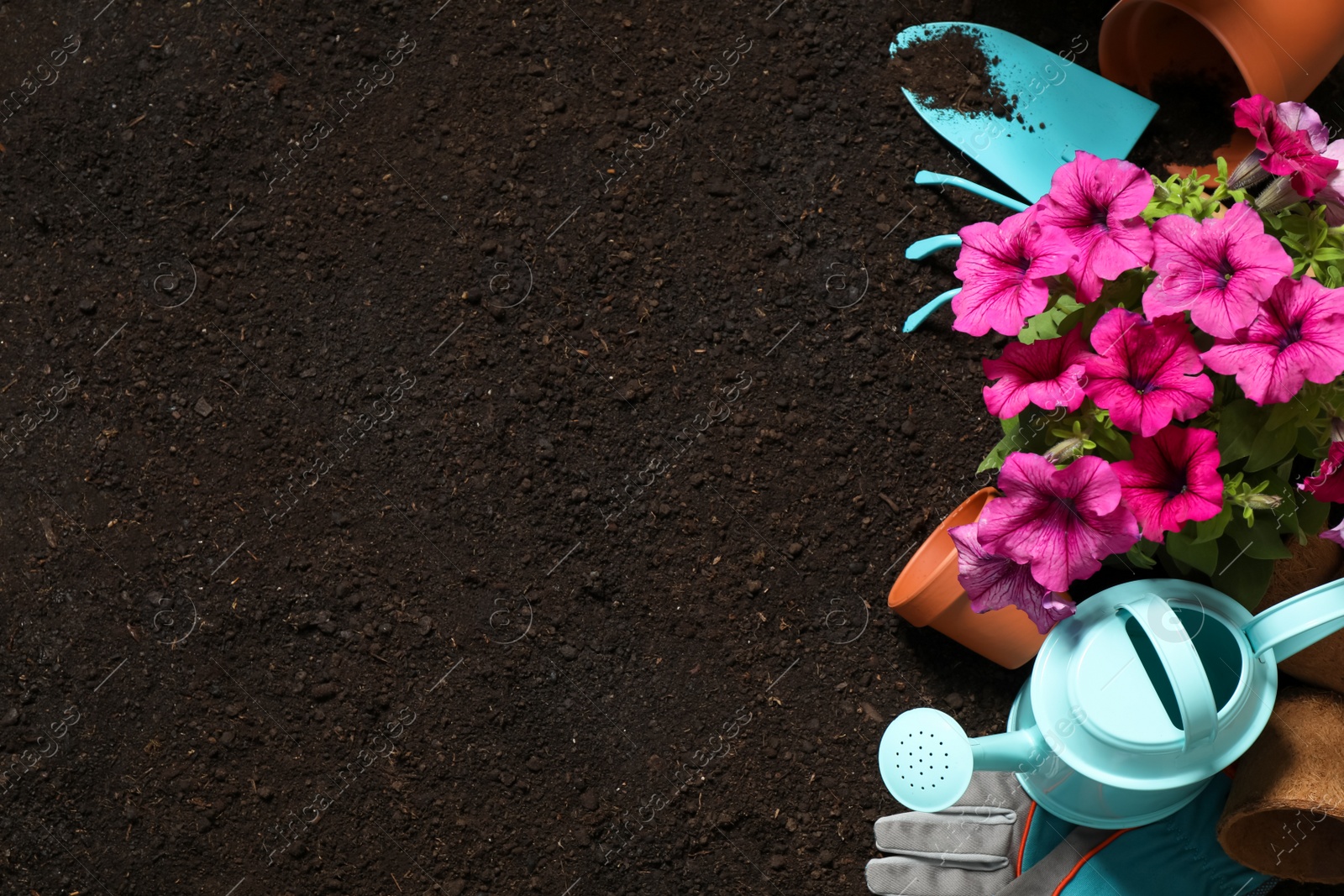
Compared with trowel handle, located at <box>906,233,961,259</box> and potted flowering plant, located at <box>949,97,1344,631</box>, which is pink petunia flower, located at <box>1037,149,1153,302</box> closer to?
potted flowering plant, located at <box>949,97,1344,631</box>

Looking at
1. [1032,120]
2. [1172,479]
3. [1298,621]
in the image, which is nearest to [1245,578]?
[1298,621]

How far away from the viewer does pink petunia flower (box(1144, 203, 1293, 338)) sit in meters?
0.82

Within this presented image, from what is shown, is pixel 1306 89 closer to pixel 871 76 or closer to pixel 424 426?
pixel 871 76

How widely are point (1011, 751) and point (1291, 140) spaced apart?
28.5 inches

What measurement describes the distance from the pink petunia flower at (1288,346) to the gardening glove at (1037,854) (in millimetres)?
723

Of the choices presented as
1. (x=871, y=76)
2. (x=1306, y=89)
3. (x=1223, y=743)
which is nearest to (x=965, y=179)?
(x=871, y=76)

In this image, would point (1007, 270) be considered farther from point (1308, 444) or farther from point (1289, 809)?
point (1289, 809)

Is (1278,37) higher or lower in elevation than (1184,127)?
higher

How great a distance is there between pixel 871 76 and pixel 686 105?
0.31m

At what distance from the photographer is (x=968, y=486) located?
1551 millimetres

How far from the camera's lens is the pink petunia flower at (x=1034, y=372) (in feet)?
2.92

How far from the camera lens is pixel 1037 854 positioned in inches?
55.1

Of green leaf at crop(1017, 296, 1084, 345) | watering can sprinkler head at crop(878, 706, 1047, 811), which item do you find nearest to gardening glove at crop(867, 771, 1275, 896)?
watering can sprinkler head at crop(878, 706, 1047, 811)

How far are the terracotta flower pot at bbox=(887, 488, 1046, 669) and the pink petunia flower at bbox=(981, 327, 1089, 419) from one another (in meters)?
0.47
